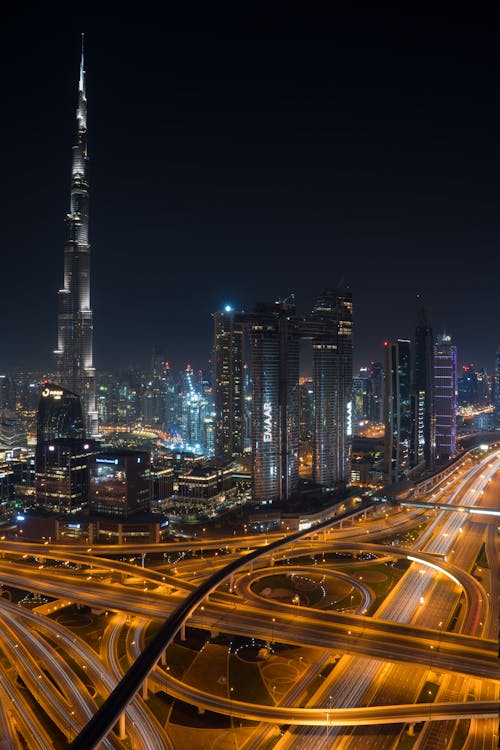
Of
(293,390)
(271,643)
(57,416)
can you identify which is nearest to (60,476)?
(57,416)

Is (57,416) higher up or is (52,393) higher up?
(52,393)

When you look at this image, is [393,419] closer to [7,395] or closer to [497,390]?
[497,390]

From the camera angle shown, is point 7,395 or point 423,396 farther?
point 7,395

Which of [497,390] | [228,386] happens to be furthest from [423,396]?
[497,390]

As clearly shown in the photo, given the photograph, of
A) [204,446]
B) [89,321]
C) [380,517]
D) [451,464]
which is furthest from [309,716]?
[89,321]

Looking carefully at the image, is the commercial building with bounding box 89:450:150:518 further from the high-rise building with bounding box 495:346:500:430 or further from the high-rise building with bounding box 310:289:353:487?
the high-rise building with bounding box 495:346:500:430

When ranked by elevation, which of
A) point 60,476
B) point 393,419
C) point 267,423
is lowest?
point 60,476

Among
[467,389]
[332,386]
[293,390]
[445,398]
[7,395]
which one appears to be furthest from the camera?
[467,389]

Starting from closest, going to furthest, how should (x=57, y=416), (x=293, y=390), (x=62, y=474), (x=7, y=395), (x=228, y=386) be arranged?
(x=62, y=474) < (x=293, y=390) < (x=57, y=416) < (x=228, y=386) < (x=7, y=395)
